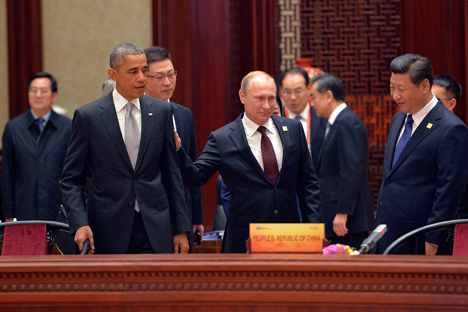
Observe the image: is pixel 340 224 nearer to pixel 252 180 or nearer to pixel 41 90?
pixel 252 180

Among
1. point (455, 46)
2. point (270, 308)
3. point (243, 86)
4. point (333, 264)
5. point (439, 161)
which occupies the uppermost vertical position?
point (455, 46)

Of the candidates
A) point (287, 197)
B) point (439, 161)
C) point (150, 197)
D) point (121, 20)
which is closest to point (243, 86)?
point (287, 197)

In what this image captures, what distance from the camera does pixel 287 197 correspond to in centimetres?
273

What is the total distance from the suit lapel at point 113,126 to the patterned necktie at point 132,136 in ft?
0.12

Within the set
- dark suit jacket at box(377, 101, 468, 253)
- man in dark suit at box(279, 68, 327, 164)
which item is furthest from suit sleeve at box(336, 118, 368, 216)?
dark suit jacket at box(377, 101, 468, 253)

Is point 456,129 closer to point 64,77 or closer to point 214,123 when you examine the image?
point 214,123

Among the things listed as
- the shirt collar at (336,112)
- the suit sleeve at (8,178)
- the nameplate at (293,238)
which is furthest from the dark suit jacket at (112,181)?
the suit sleeve at (8,178)

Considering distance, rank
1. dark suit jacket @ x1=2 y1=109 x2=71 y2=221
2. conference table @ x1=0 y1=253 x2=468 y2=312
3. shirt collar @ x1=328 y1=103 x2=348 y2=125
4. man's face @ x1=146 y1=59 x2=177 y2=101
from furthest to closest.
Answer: dark suit jacket @ x1=2 y1=109 x2=71 y2=221
shirt collar @ x1=328 y1=103 x2=348 y2=125
man's face @ x1=146 y1=59 x2=177 y2=101
conference table @ x1=0 y1=253 x2=468 y2=312

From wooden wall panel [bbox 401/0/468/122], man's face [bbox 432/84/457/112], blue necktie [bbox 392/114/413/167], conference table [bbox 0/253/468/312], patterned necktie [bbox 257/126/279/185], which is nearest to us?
conference table [bbox 0/253/468/312]

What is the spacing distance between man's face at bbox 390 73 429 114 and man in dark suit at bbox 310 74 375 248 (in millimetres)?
919

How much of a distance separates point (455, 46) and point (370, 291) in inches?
154

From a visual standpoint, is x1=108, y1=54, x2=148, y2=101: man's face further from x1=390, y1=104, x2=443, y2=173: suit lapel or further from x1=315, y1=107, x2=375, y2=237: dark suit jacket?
x1=315, y1=107, x2=375, y2=237: dark suit jacket

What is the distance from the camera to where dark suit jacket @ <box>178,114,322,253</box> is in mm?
2701

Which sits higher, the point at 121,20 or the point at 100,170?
the point at 121,20
